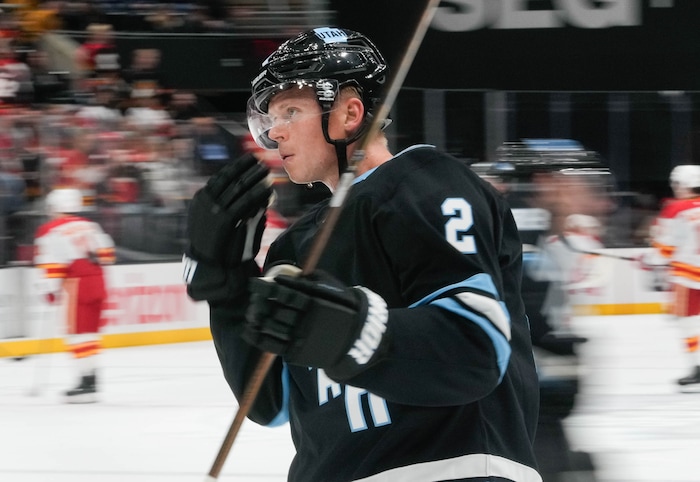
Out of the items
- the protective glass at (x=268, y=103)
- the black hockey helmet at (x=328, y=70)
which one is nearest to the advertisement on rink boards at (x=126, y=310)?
the protective glass at (x=268, y=103)

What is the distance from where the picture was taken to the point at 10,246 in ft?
25.2

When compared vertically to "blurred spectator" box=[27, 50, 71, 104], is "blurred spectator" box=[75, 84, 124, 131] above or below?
below

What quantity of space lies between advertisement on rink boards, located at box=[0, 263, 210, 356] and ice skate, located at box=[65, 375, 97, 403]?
4.11 ft

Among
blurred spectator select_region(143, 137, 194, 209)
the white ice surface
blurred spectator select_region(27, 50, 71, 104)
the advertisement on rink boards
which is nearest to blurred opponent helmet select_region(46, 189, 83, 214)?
the white ice surface

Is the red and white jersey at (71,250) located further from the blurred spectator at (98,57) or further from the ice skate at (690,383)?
the blurred spectator at (98,57)

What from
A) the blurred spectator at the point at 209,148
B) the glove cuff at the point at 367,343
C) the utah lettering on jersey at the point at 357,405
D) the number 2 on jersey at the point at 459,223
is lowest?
the blurred spectator at the point at 209,148

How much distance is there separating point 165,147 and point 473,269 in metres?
7.79

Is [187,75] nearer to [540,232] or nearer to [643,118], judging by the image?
[643,118]

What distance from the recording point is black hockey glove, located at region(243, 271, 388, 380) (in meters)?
1.20

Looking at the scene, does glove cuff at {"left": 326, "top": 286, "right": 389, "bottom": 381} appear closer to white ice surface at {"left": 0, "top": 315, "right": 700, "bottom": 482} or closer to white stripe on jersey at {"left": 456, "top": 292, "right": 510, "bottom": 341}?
white stripe on jersey at {"left": 456, "top": 292, "right": 510, "bottom": 341}

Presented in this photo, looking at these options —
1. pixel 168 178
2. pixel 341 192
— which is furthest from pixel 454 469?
pixel 168 178

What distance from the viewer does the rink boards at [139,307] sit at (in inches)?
303

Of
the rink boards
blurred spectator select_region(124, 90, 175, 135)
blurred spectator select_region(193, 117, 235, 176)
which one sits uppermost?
blurred spectator select_region(124, 90, 175, 135)

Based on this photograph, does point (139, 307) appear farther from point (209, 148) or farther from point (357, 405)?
point (357, 405)
